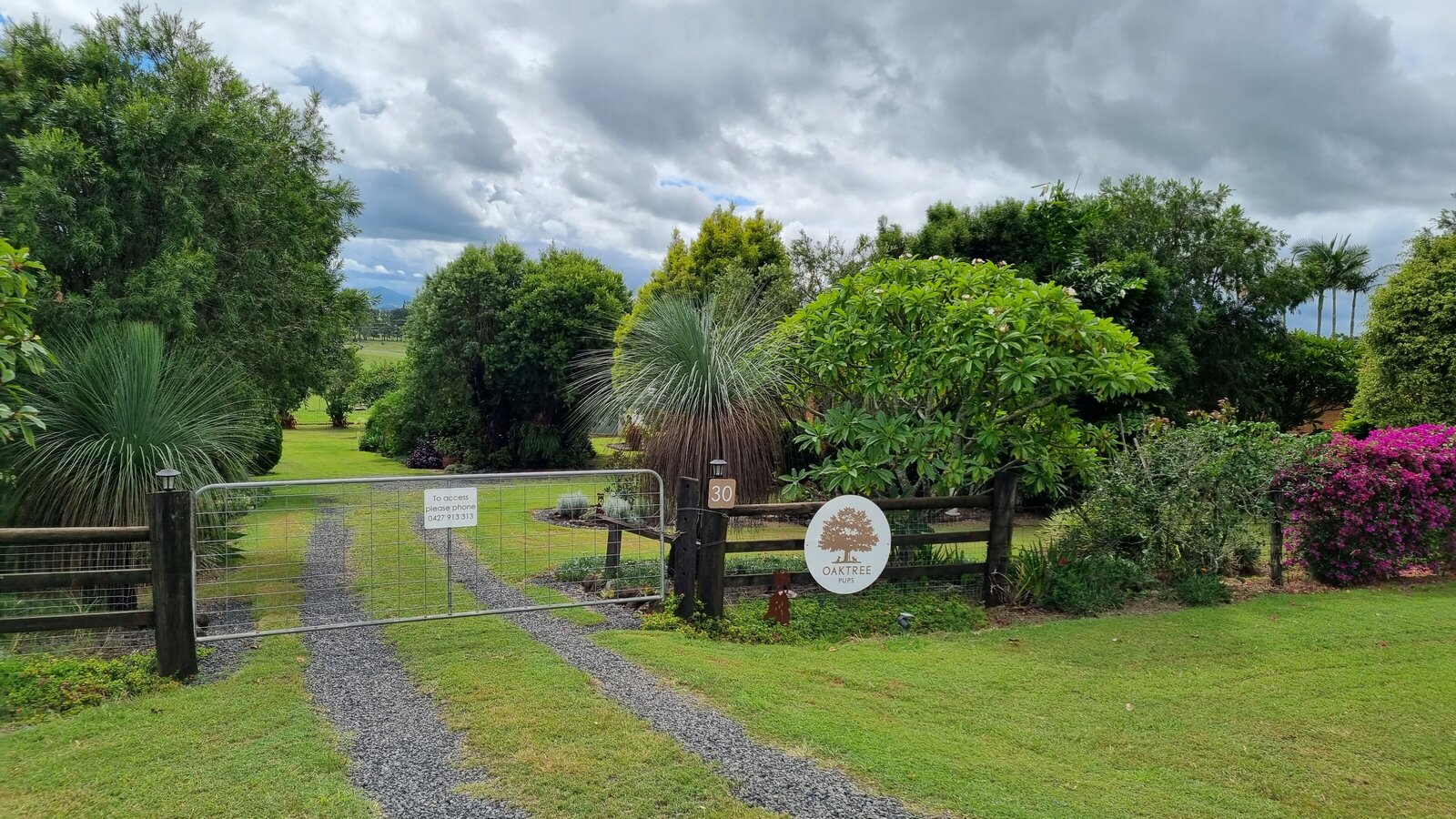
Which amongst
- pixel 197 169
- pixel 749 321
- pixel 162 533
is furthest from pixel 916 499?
pixel 197 169

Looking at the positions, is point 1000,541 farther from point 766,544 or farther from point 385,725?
point 385,725

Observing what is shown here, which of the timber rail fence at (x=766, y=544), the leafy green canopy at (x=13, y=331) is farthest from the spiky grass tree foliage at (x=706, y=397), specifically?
the leafy green canopy at (x=13, y=331)

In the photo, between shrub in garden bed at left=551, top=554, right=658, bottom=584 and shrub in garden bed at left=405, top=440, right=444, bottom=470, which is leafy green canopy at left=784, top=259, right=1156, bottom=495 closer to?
shrub in garden bed at left=551, top=554, right=658, bottom=584

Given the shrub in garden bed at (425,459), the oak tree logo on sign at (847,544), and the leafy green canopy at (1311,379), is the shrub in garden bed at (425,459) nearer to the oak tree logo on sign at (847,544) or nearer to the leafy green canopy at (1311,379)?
the oak tree logo on sign at (847,544)

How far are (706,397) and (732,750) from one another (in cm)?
622

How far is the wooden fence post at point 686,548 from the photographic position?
6543 millimetres

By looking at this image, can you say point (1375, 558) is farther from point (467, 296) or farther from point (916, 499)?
point (467, 296)

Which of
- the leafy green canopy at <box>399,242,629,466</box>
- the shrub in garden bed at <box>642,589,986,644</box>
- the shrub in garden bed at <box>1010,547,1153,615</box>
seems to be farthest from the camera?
the leafy green canopy at <box>399,242,629,466</box>

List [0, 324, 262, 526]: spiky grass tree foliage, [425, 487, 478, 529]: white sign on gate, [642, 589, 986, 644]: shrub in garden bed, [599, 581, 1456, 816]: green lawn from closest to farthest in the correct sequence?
[599, 581, 1456, 816]: green lawn < [425, 487, 478, 529]: white sign on gate < [642, 589, 986, 644]: shrub in garden bed < [0, 324, 262, 526]: spiky grass tree foliage

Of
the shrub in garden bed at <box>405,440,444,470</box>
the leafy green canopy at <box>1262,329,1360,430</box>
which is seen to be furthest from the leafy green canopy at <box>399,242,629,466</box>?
the leafy green canopy at <box>1262,329,1360,430</box>

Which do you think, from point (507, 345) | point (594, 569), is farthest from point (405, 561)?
point (507, 345)

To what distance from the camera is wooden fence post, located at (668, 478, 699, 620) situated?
6.54m

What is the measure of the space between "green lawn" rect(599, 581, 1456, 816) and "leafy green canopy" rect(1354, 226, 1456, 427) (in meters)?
9.02

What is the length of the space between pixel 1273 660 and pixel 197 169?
1109cm
